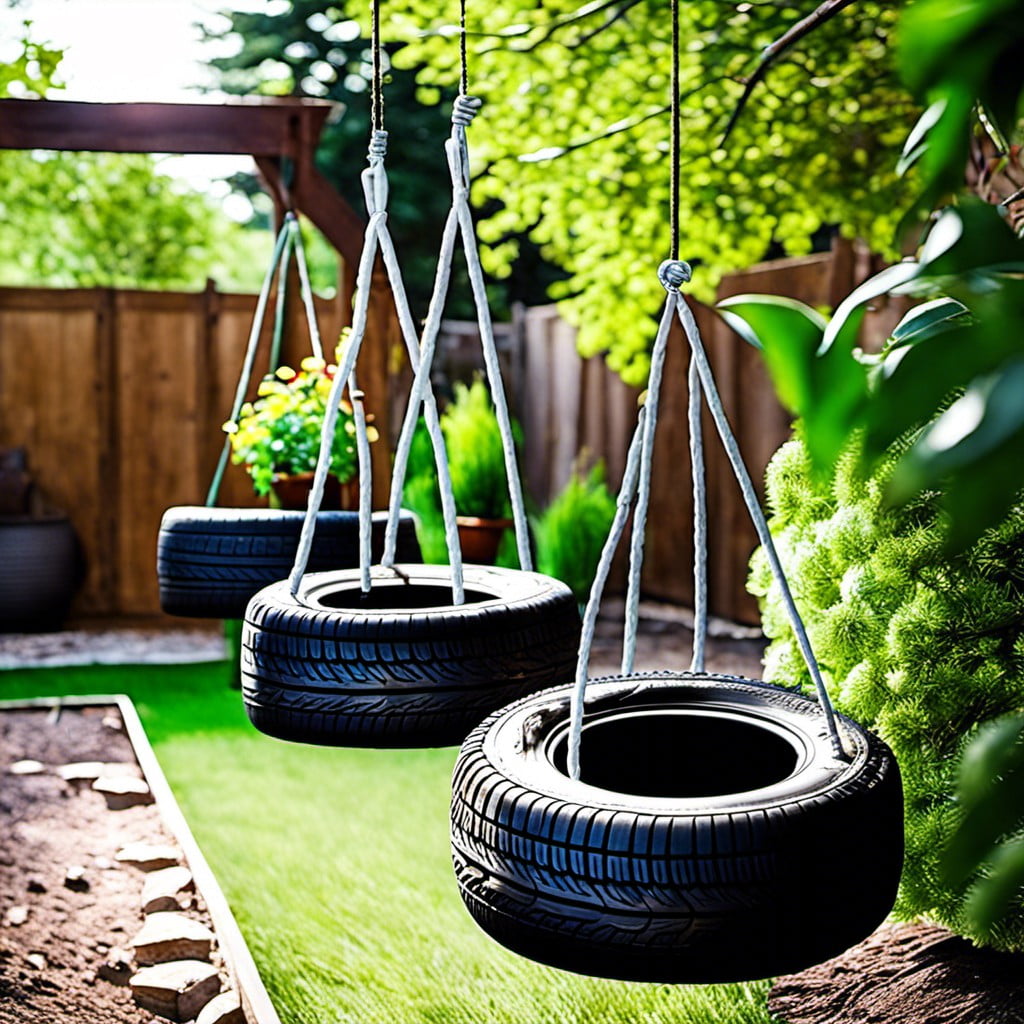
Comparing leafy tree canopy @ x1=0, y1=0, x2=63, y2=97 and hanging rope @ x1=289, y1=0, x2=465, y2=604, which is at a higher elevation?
leafy tree canopy @ x1=0, y1=0, x2=63, y2=97

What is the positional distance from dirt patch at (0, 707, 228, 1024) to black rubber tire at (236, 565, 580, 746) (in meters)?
1.15

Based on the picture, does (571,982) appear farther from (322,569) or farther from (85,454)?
(85,454)

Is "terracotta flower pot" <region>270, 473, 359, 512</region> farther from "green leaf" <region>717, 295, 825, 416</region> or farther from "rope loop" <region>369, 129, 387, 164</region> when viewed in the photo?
"green leaf" <region>717, 295, 825, 416</region>

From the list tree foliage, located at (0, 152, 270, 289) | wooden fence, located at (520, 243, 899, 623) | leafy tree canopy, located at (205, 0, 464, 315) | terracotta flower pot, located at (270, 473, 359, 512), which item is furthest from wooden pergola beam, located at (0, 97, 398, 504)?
tree foliage, located at (0, 152, 270, 289)

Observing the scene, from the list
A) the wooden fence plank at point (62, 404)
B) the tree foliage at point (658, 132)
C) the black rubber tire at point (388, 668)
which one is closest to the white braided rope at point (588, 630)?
the black rubber tire at point (388, 668)

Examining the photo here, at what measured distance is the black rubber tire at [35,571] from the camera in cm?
628

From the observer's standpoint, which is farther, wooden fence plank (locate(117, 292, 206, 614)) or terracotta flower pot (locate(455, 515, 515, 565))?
wooden fence plank (locate(117, 292, 206, 614))

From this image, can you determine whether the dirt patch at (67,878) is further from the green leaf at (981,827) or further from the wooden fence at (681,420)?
the wooden fence at (681,420)

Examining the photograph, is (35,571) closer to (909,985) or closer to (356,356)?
(356,356)

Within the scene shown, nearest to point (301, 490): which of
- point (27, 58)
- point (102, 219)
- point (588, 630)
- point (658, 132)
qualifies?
point (27, 58)

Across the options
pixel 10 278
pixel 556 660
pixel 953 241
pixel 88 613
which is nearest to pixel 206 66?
pixel 10 278

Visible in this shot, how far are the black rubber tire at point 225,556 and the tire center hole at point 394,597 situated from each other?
36cm

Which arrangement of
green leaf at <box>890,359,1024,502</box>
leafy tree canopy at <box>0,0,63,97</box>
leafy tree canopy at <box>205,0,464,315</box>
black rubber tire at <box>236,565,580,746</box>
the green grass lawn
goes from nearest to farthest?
1. green leaf at <box>890,359,1024,502</box>
2. black rubber tire at <box>236,565,580,746</box>
3. the green grass lawn
4. leafy tree canopy at <box>0,0,63,97</box>
5. leafy tree canopy at <box>205,0,464,315</box>

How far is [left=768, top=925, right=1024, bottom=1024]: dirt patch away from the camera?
218 cm
